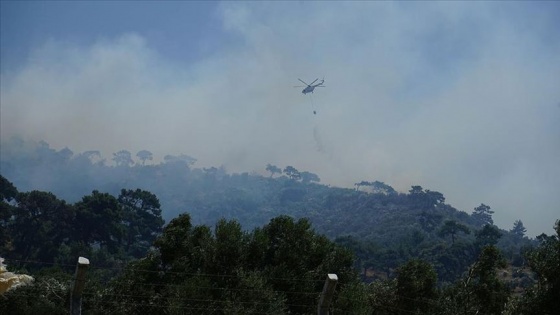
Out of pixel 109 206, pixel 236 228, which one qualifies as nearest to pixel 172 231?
pixel 236 228

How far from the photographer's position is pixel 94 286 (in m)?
55.7

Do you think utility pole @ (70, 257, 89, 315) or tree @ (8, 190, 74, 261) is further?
tree @ (8, 190, 74, 261)

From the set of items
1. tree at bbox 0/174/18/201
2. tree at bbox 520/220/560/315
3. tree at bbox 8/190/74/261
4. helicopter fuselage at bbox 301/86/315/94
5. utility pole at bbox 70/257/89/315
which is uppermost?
helicopter fuselage at bbox 301/86/315/94

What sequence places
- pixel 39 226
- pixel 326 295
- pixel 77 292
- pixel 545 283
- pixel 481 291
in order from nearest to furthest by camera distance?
1. pixel 77 292
2. pixel 326 295
3. pixel 545 283
4. pixel 481 291
5. pixel 39 226

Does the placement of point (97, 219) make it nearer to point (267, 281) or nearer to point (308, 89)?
point (308, 89)

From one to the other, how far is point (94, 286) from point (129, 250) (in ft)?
318

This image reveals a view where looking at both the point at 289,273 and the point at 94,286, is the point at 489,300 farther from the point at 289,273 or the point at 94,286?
the point at 94,286

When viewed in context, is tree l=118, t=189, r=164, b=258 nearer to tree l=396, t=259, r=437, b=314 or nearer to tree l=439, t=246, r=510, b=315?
tree l=396, t=259, r=437, b=314

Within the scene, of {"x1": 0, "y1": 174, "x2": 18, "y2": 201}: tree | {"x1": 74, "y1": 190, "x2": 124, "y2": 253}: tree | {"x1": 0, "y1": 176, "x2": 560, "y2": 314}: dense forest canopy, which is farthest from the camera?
{"x1": 74, "y1": 190, "x2": 124, "y2": 253}: tree

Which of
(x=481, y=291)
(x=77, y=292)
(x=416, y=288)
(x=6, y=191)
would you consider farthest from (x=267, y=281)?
(x=6, y=191)

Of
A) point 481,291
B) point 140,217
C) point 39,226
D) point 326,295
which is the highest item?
point 140,217

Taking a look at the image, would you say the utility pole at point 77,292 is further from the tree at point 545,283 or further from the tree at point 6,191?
the tree at point 6,191

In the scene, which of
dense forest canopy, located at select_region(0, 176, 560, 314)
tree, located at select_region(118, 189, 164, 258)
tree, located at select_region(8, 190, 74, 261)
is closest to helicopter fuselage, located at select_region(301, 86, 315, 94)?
tree, located at select_region(118, 189, 164, 258)

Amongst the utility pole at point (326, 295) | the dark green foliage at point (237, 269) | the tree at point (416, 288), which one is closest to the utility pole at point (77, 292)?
the utility pole at point (326, 295)
